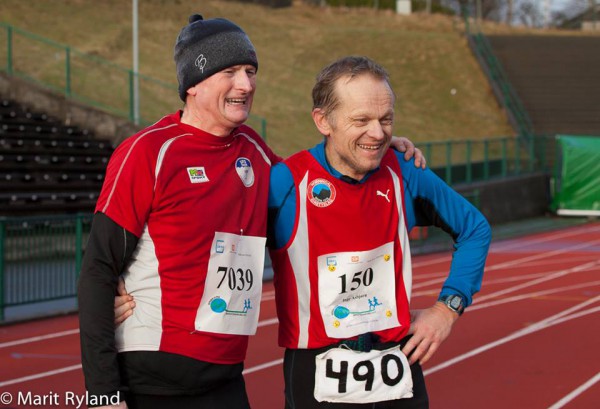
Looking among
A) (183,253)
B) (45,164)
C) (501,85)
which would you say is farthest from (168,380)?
(501,85)

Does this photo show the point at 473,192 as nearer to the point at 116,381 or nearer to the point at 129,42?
the point at 129,42

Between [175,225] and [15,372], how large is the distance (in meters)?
6.41

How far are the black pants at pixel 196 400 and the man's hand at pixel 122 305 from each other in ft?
0.85

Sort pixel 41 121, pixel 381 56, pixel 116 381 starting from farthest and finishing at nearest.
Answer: pixel 381 56, pixel 41 121, pixel 116 381

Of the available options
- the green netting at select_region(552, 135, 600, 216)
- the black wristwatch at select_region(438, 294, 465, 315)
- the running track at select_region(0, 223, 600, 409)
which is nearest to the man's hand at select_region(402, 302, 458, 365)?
the black wristwatch at select_region(438, 294, 465, 315)

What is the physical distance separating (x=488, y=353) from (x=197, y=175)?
7.22 meters

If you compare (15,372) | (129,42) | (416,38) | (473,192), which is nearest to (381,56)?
(416,38)

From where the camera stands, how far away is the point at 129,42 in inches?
1581

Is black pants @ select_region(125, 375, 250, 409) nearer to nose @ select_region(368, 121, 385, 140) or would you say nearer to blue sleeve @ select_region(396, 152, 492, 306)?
blue sleeve @ select_region(396, 152, 492, 306)

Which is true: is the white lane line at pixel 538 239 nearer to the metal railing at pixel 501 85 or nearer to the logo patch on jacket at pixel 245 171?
the metal railing at pixel 501 85

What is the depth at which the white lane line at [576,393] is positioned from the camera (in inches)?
318

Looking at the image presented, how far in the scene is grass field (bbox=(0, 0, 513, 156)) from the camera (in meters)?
38.2

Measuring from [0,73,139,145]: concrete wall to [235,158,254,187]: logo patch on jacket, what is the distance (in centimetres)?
2183

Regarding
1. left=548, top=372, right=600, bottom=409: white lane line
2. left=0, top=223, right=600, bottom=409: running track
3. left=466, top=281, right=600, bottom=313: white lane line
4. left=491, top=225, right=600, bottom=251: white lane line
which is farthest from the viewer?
left=491, top=225, right=600, bottom=251: white lane line
